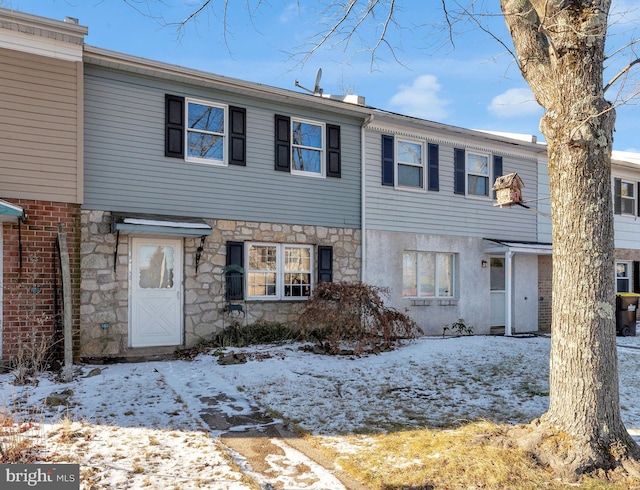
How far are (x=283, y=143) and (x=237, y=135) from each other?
1016 millimetres

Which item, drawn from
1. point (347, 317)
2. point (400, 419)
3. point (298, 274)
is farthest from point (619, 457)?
point (298, 274)

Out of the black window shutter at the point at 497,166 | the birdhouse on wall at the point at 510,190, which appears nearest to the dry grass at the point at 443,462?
the birdhouse on wall at the point at 510,190

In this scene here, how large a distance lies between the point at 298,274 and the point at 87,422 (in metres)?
6.30

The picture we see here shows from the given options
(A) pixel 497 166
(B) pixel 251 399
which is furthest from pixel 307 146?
(B) pixel 251 399

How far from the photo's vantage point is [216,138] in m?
10.0

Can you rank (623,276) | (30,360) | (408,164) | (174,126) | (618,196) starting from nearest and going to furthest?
(30,360)
(174,126)
(408,164)
(618,196)
(623,276)

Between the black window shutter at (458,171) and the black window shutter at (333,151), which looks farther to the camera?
the black window shutter at (458,171)

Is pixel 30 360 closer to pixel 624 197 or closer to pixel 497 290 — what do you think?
pixel 497 290

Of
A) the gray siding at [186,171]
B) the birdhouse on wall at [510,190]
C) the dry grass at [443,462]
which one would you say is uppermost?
the gray siding at [186,171]

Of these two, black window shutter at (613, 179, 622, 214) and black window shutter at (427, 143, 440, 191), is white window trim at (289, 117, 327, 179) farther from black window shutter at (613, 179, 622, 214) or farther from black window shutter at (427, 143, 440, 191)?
black window shutter at (613, 179, 622, 214)

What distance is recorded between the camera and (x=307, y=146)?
1101 cm

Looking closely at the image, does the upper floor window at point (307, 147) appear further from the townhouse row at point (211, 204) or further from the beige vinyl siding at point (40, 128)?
the beige vinyl siding at point (40, 128)

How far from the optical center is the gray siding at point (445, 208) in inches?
463

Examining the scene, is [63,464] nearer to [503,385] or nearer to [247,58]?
[247,58]
